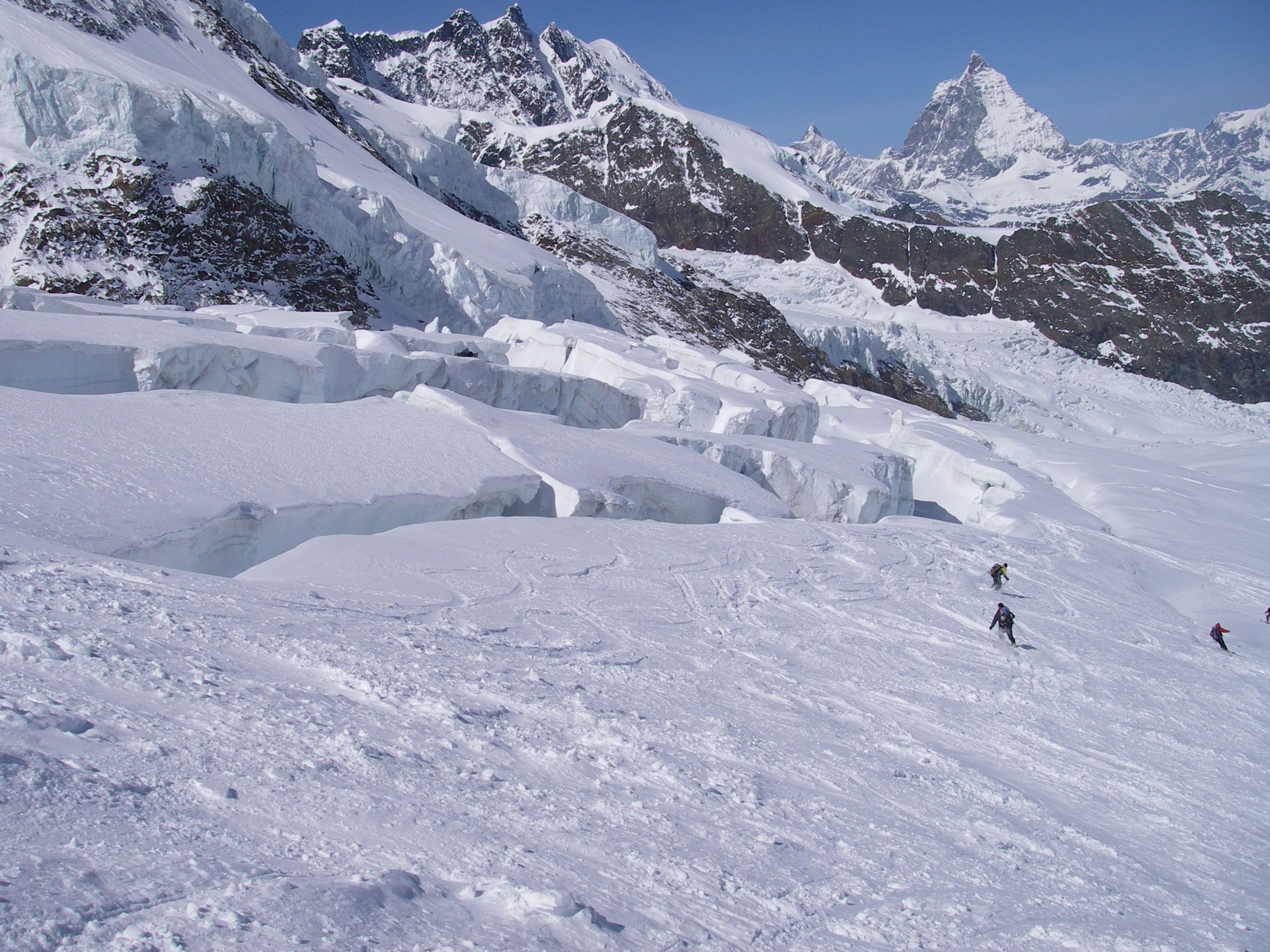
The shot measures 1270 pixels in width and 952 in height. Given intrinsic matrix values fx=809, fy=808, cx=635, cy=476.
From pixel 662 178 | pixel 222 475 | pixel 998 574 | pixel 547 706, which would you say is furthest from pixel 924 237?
pixel 547 706

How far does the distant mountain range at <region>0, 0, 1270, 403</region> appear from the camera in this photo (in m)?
21.3

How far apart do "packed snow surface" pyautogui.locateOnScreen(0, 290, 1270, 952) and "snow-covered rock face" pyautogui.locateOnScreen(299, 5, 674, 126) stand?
9849cm

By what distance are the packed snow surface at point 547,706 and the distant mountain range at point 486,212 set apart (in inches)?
343

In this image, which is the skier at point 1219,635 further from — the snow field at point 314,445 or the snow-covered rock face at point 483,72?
the snow-covered rock face at point 483,72

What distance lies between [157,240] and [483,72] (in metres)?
96.0

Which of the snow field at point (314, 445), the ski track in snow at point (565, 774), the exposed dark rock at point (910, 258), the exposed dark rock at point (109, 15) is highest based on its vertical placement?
the exposed dark rock at point (910, 258)

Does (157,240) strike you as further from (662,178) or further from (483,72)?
(483,72)

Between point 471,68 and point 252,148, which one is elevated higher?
point 471,68

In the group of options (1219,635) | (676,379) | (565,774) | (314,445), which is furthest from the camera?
(676,379)

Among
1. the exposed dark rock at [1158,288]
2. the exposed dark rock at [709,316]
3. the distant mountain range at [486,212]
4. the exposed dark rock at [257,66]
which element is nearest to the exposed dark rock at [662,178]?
the distant mountain range at [486,212]

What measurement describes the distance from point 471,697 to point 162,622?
1.96m

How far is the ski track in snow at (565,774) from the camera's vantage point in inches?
119

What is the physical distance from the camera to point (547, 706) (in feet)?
17.7

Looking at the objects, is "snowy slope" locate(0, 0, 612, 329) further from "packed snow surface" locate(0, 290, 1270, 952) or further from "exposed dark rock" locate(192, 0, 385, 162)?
"packed snow surface" locate(0, 290, 1270, 952)
